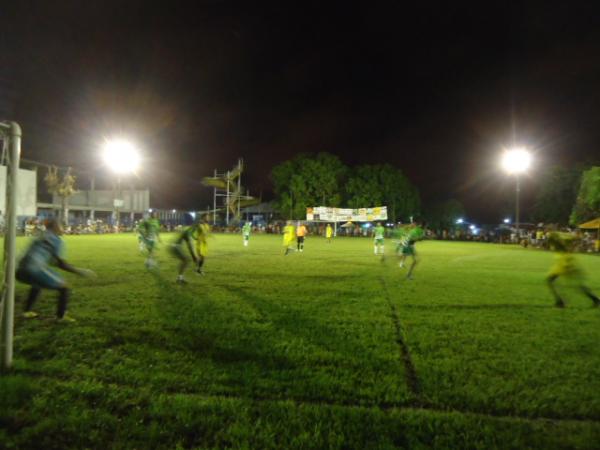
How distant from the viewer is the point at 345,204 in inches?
2579

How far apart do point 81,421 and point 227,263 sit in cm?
1338

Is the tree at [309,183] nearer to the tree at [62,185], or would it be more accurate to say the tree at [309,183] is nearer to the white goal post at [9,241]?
the tree at [62,185]

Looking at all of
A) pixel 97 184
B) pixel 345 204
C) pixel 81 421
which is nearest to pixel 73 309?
pixel 81 421

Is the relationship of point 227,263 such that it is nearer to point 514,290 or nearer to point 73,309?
point 73,309

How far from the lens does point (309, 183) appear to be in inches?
2502

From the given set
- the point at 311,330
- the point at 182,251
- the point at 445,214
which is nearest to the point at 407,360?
the point at 311,330

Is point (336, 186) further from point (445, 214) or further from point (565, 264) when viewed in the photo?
point (565, 264)

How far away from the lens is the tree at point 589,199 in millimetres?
33344

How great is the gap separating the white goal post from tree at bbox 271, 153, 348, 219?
191 feet

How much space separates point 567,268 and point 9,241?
1092 cm

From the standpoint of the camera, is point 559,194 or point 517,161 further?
point 559,194

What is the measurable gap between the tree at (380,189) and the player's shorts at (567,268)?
54272 mm

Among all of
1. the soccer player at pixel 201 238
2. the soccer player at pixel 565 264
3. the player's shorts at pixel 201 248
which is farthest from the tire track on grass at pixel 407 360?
the player's shorts at pixel 201 248

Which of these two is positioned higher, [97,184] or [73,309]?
[97,184]
